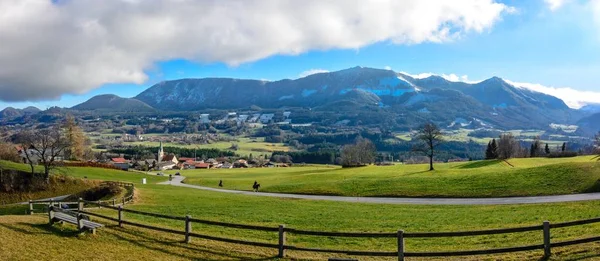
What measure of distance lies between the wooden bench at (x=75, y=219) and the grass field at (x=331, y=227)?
59 centimetres

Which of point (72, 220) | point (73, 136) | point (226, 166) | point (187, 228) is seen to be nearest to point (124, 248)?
point (187, 228)

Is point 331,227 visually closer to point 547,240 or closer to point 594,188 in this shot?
point 547,240

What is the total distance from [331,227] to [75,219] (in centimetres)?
1436

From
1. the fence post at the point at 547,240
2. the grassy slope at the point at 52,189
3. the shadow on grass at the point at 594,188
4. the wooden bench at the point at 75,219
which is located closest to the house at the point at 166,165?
the grassy slope at the point at 52,189

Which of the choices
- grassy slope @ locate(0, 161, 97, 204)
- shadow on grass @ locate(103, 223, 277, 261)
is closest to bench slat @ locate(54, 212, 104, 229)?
shadow on grass @ locate(103, 223, 277, 261)

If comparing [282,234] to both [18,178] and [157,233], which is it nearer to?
[157,233]

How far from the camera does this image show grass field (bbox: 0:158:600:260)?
17641mm

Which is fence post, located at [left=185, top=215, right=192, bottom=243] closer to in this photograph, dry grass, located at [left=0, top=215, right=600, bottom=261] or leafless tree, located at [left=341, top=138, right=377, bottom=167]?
dry grass, located at [left=0, top=215, right=600, bottom=261]

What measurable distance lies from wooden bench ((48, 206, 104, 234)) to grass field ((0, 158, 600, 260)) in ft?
1.95

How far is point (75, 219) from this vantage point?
70.7 ft

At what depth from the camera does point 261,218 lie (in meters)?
29.6

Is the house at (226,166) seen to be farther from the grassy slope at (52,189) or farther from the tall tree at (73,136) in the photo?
the grassy slope at (52,189)

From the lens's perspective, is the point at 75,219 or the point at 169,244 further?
the point at 75,219

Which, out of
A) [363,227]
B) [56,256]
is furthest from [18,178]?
[363,227]
